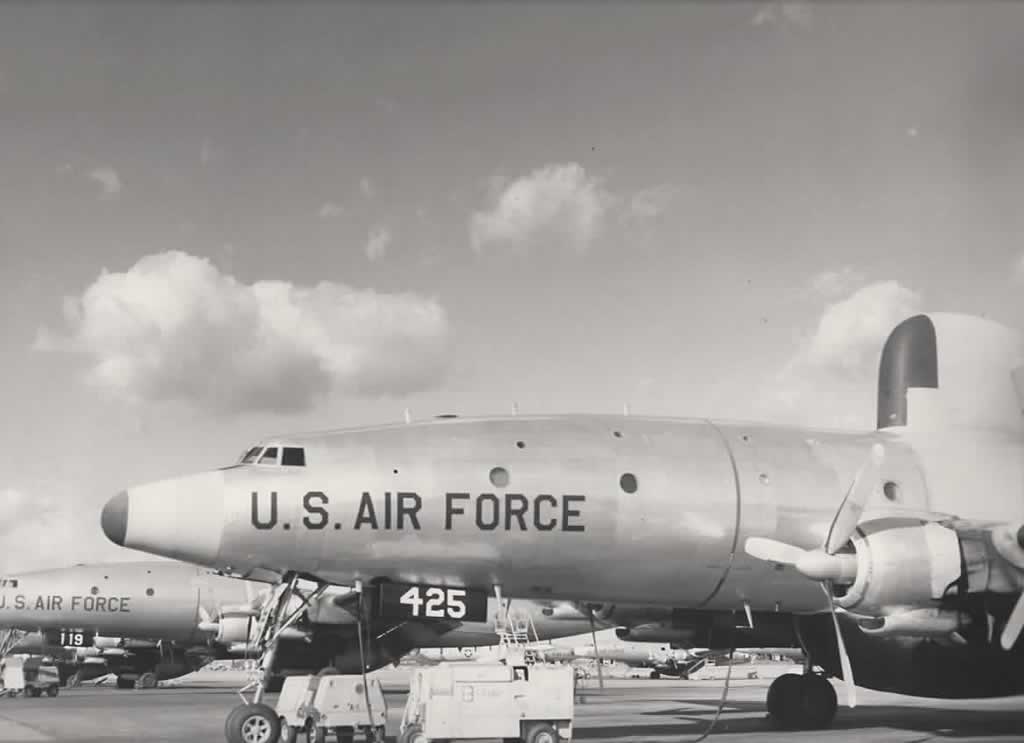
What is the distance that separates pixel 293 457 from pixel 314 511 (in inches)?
32.0

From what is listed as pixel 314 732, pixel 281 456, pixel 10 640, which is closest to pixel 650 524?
pixel 281 456

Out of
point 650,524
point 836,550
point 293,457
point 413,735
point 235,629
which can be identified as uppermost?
point 293,457

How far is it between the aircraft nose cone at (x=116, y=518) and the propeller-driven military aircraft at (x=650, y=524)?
0.11 feet

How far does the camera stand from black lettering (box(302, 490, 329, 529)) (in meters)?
14.4

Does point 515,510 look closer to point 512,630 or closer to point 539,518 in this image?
point 539,518

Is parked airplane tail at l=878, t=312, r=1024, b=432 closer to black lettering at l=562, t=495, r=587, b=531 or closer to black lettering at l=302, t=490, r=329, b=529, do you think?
black lettering at l=562, t=495, r=587, b=531

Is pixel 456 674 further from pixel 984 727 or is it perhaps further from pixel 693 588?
pixel 984 727

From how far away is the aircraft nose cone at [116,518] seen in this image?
14211mm

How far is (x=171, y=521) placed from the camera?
14172 millimetres

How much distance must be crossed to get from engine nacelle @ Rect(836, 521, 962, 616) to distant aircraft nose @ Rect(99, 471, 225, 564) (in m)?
8.07

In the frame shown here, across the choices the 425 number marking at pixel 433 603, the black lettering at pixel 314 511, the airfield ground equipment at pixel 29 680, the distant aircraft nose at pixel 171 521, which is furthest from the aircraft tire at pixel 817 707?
the airfield ground equipment at pixel 29 680

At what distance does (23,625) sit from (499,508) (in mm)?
35857

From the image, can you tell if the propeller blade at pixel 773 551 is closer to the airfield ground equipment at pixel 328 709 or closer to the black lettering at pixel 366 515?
the black lettering at pixel 366 515

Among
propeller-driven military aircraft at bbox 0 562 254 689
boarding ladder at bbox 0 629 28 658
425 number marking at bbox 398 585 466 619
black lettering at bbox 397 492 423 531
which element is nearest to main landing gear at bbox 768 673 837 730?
425 number marking at bbox 398 585 466 619
